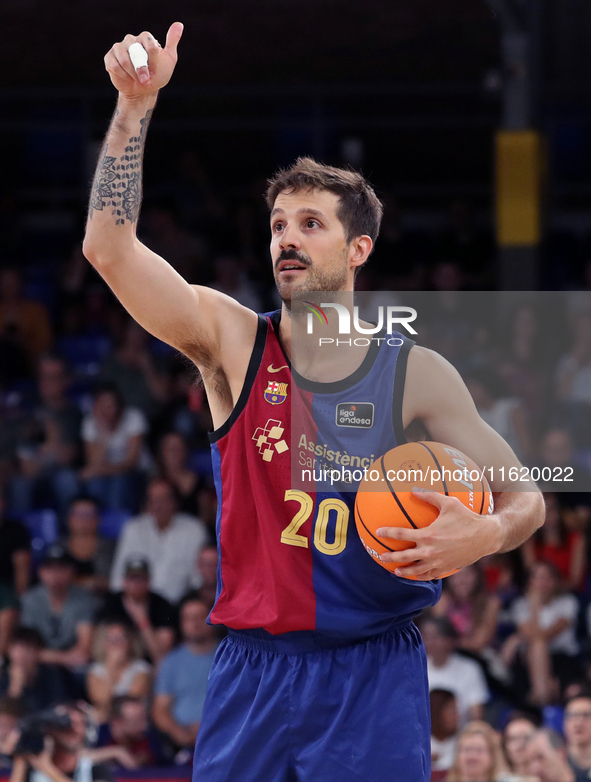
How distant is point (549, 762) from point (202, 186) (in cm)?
705

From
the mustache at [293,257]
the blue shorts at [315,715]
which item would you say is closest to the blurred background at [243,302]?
the mustache at [293,257]

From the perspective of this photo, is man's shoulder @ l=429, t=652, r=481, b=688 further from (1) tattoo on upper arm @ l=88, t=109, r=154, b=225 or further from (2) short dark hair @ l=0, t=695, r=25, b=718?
(1) tattoo on upper arm @ l=88, t=109, r=154, b=225

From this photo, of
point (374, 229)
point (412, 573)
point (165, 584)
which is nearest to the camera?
point (412, 573)

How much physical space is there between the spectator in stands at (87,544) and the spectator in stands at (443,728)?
2.54 m

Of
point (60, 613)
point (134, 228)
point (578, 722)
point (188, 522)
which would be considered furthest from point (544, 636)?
point (134, 228)

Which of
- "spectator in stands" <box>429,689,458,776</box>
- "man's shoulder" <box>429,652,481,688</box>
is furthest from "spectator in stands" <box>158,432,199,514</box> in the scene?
"spectator in stands" <box>429,689,458,776</box>

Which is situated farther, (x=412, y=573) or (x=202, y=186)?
(x=202, y=186)

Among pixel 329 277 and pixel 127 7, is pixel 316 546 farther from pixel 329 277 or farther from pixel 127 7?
pixel 127 7

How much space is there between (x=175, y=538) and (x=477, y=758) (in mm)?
2637

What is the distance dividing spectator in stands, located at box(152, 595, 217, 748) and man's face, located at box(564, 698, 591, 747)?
2165 millimetres

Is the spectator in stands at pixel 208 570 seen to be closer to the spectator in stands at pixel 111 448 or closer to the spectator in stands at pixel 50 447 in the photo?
the spectator in stands at pixel 111 448

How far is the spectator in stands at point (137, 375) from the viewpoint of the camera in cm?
882

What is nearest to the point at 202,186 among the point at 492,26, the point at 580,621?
the point at 492,26

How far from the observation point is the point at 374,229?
3.43 meters
